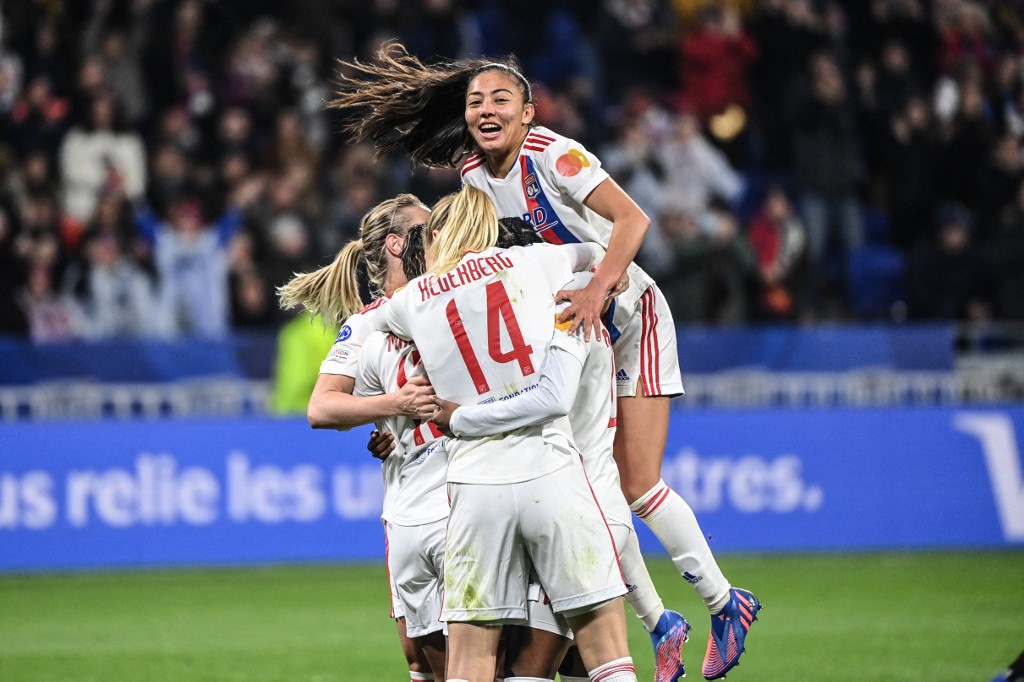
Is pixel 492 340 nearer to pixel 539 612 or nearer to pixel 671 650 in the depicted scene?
pixel 539 612

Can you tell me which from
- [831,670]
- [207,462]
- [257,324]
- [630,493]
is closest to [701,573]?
[630,493]

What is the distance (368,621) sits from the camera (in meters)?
9.70

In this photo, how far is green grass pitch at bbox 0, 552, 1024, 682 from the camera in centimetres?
782

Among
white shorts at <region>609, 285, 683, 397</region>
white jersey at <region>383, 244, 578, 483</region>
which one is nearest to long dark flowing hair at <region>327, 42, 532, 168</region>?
white shorts at <region>609, 285, 683, 397</region>

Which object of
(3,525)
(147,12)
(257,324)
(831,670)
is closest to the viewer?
(831,670)

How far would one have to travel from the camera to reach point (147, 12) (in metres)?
15.7

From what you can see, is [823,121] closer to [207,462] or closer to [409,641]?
[207,462]

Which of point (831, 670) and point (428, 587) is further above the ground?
point (428, 587)

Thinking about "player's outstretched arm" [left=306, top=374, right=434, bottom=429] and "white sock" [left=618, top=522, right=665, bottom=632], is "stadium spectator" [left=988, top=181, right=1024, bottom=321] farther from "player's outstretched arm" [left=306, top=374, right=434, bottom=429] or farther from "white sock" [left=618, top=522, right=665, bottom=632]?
"player's outstretched arm" [left=306, top=374, right=434, bottom=429]

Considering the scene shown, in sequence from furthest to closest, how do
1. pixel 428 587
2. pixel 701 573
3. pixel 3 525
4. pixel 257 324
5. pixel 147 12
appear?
pixel 147 12
pixel 257 324
pixel 3 525
pixel 701 573
pixel 428 587

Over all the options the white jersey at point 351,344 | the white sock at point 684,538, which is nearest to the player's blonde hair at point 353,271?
the white jersey at point 351,344

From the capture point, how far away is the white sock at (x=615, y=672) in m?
4.89

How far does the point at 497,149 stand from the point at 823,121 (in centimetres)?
1073

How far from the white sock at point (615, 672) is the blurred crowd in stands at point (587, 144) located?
9260 millimetres
